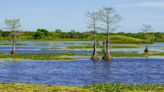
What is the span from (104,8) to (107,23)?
327 cm

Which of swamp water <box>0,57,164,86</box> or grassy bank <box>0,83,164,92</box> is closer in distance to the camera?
grassy bank <box>0,83,164,92</box>

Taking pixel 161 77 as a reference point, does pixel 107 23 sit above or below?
above

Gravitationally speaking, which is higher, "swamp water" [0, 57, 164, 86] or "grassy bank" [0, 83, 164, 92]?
"grassy bank" [0, 83, 164, 92]

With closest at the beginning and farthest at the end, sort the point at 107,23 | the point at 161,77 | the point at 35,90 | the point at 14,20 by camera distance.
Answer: the point at 35,90
the point at 161,77
the point at 107,23
the point at 14,20

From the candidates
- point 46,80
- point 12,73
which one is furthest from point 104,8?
point 46,80

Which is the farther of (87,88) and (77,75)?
(77,75)

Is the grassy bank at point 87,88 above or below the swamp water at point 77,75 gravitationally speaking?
above

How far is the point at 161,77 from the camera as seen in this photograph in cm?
5472

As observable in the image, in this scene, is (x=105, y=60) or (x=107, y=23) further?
(x=107, y=23)

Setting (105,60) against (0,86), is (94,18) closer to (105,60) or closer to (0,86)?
(105,60)

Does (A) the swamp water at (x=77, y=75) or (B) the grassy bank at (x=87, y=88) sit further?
(A) the swamp water at (x=77, y=75)

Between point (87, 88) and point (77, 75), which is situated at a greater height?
point (87, 88)

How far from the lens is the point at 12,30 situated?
116500 mm

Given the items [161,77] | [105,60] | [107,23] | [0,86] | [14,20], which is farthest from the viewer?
[14,20]
